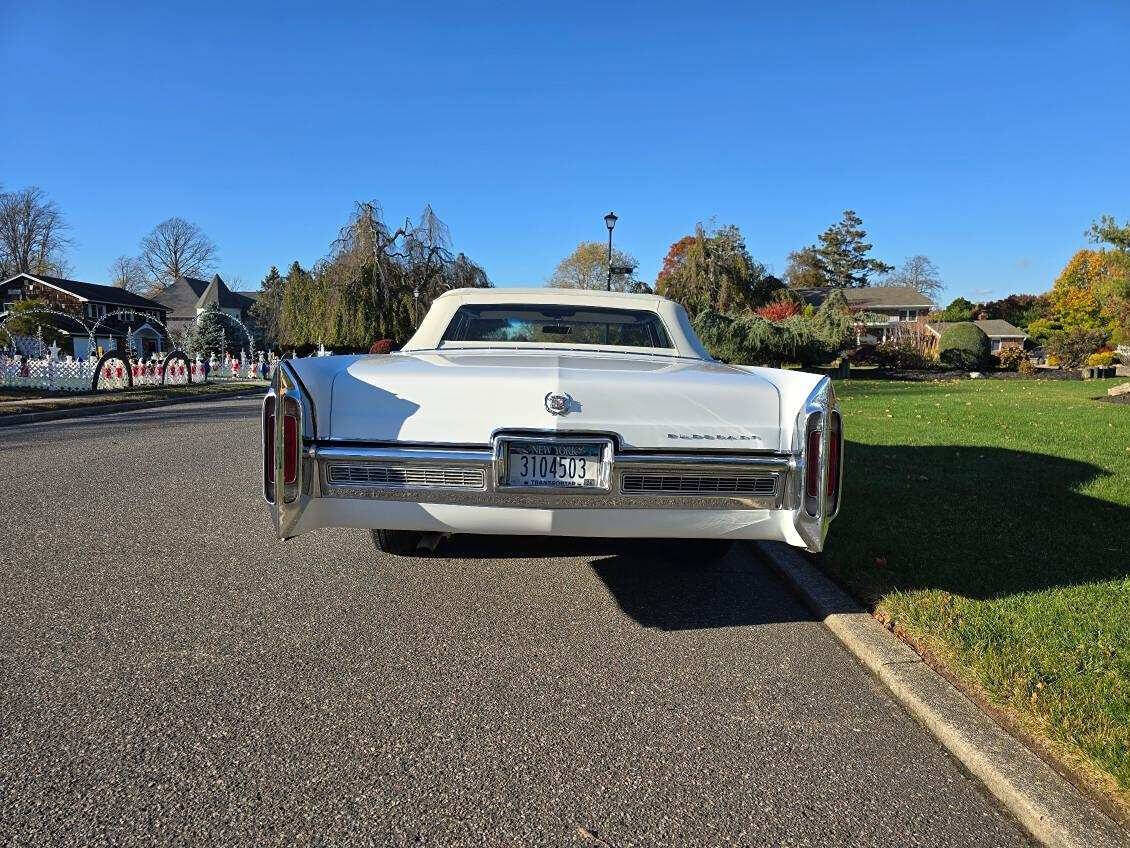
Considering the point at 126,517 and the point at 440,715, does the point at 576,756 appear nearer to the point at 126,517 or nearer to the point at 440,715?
the point at 440,715

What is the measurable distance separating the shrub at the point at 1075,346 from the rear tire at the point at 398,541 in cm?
3651

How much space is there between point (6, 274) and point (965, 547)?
77224mm

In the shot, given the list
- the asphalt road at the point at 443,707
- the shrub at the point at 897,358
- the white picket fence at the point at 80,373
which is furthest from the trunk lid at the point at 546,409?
the shrub at the point at 897,358

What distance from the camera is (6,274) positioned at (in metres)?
64.0

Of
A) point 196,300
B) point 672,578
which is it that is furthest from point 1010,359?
point 196,300

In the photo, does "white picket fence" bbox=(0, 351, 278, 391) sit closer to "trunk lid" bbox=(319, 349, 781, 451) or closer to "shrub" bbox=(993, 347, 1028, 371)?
"trunk lid" bbox=(319, 349, 781, 451)

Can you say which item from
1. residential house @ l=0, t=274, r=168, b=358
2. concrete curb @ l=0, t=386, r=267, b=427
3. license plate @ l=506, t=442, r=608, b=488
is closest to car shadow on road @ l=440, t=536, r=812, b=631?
license plate @ l=506, t=442, r=608, b=488

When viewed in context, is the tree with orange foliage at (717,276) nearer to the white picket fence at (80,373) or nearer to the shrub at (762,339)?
the shrub at (762,339)

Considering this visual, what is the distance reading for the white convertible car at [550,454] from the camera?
320 cm

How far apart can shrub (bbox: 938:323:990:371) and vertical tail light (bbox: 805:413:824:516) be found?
36.9 meters

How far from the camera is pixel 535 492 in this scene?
Result: 126 inches

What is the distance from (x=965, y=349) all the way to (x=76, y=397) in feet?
116

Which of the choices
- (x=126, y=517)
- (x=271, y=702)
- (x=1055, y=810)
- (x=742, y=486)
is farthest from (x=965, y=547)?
(x=126, y=517)

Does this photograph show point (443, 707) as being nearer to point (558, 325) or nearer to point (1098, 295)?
point (558, 325)
